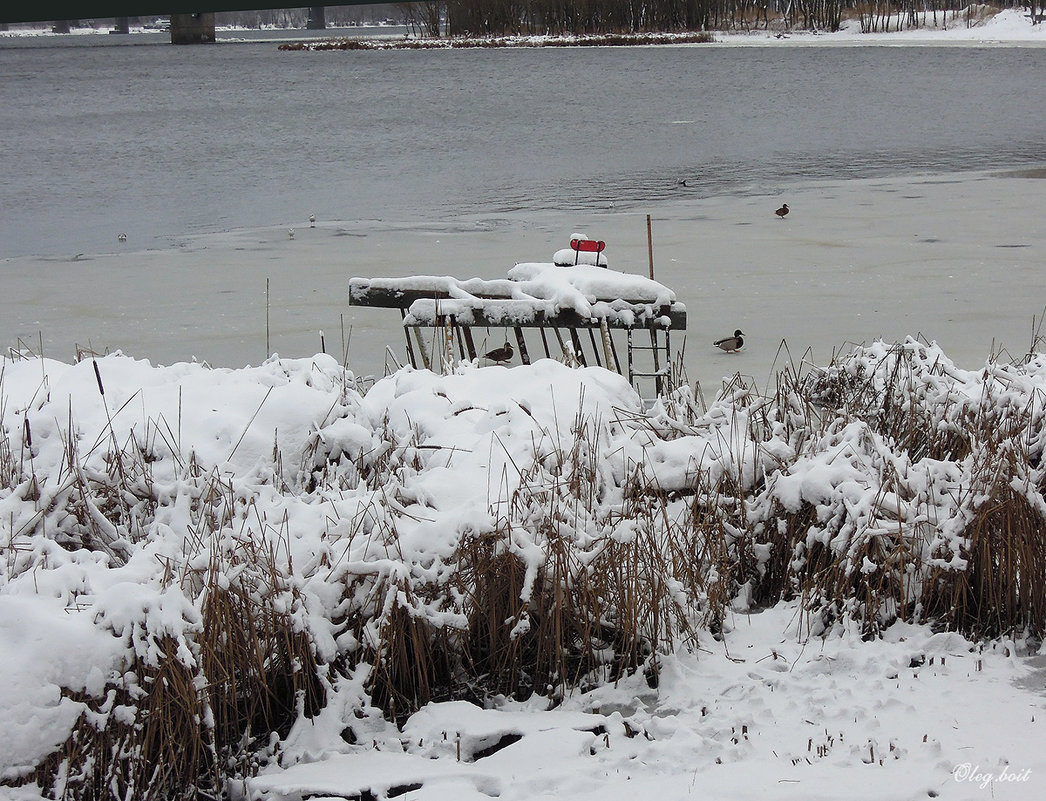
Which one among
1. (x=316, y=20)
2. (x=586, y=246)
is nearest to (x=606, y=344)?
(x=586, y=246)

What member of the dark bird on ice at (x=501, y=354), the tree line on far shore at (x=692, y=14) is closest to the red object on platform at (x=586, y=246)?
the dark bird on ice at (x=501, y=354)

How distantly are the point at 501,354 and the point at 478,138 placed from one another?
2062 cm

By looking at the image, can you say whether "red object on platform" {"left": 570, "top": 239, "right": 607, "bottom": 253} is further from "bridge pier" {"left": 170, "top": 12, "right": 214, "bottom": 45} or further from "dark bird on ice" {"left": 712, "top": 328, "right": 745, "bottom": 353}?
"bridge pier" {"left": 170, "top": 12, "right": 214, "bottom": 45}

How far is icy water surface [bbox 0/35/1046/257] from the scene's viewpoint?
56.2 ft

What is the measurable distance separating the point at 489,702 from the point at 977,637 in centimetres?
170

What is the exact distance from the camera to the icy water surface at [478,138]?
56.2ft

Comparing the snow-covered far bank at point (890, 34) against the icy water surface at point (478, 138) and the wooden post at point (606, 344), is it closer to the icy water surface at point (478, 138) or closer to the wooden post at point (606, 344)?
the icy water surface at point (478, 138)

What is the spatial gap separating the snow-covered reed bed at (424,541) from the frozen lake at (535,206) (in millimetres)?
2923

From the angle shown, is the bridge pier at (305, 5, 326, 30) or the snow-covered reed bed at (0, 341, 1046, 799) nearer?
the snow-covered reed bed at (0, 341, 1046, 799)

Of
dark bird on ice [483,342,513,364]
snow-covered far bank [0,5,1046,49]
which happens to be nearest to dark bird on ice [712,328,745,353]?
dark bird on ice [483,342,513,364]

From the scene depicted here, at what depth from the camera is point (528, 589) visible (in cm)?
354

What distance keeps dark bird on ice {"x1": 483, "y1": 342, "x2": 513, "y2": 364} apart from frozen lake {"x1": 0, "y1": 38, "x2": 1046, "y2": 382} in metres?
1.10

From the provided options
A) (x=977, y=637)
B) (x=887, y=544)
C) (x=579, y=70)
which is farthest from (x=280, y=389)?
(x=579, y=70)

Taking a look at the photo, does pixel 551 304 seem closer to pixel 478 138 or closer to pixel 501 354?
pixel 501 354
